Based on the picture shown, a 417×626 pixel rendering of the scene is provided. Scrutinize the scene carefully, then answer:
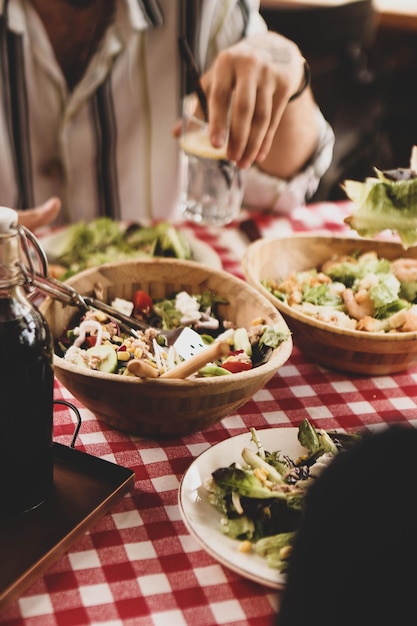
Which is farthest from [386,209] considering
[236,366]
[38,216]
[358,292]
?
[38,216]

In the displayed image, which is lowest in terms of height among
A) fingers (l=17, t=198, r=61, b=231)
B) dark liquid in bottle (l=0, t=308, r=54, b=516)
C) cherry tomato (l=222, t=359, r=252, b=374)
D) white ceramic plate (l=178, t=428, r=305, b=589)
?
fingers (l=17, t=198, r=61, b=231)

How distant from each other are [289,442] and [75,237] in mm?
970

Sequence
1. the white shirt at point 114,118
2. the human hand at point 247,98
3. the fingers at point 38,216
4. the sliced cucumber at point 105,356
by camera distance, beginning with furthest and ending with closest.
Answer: the white shirt at point 114,118 < the fingers at point 38,216 < the human hand at point 247,98 < the sliced cucumber at point 105,356

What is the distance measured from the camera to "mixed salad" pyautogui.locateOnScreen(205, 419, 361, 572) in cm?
87

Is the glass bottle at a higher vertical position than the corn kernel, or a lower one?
higher

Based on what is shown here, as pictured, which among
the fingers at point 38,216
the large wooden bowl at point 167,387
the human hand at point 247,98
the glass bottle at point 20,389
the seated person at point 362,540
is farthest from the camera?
the fingers at point 38,216

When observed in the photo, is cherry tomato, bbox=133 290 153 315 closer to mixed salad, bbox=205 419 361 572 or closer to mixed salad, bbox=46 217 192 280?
mixed salad, bbox=46 217 192 280

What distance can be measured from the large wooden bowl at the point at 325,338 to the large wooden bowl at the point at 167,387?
74 mm

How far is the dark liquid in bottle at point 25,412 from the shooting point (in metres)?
0.83

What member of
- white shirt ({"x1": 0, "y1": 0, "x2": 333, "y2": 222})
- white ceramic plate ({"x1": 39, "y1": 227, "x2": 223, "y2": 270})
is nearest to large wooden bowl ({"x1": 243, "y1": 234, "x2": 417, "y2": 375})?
white ceramic plate ({"x1": 39, "y1": 227, "x2": 223, "y2": 270})

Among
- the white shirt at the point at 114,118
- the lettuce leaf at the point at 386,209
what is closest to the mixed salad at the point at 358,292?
the lettuce leaf at the point at 386,209

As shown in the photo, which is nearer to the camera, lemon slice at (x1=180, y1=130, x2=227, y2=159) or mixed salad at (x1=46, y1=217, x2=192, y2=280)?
mixed salad at (x1=46, y1=217, x2=192, y2=280)

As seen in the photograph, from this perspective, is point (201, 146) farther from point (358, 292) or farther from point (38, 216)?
point (358, 292)

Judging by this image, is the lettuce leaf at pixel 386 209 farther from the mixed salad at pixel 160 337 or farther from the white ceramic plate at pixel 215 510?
the white ceramic plate at pixel 215 510
